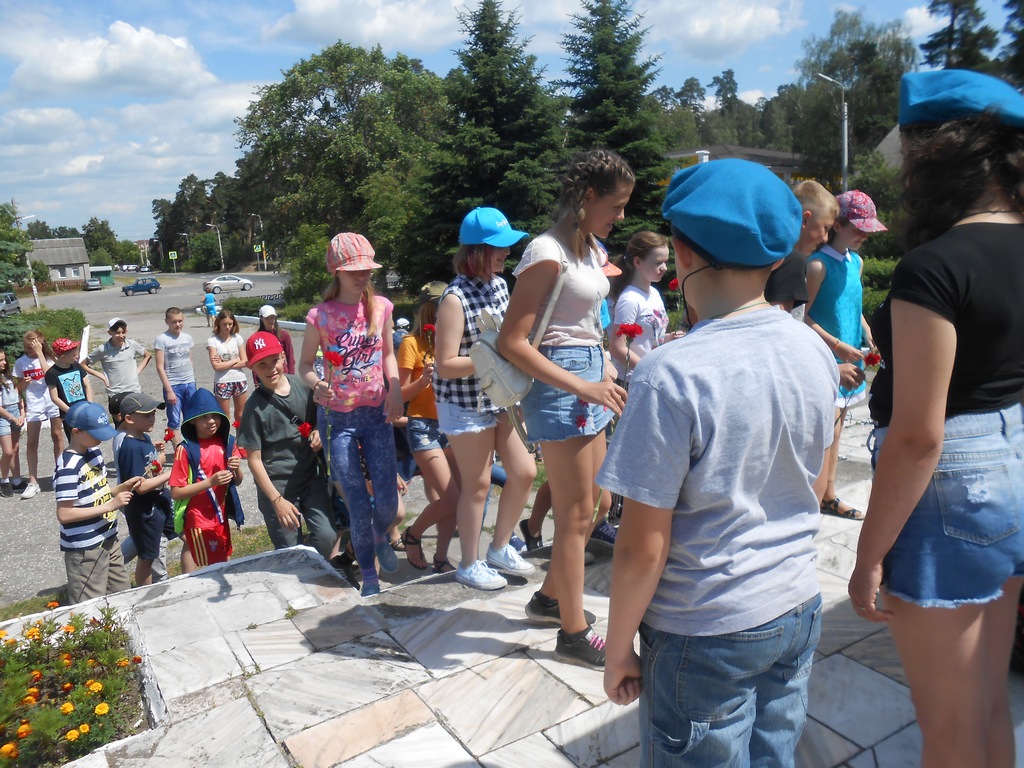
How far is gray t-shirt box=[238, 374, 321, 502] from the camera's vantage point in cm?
426

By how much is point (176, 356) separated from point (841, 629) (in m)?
7.67

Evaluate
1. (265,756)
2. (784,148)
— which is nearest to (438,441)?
(265,756)

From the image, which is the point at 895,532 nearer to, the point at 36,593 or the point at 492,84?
the point at 36,593

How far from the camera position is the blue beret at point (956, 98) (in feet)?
5.38

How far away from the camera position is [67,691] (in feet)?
9.92

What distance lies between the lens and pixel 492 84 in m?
19.8

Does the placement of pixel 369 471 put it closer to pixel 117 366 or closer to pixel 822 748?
pixel 822 748

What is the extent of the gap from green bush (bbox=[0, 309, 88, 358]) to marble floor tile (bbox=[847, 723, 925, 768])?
11365 millimetres

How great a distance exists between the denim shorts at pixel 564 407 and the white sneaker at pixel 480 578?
1.15m

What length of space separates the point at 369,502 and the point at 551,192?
55.2 ft

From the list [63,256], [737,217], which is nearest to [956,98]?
[737,217]

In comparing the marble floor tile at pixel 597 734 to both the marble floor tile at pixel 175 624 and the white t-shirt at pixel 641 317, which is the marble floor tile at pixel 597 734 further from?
the white t-shirt at pixel 641 317

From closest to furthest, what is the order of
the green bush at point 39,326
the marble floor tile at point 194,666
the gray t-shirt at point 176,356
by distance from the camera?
the marble floor tile at point 194,666 → the gray t-shirt at point 176,356 → the green bush at point 39,326

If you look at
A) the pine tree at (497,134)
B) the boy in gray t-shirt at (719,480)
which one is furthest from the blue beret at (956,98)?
the pine tree at (497,134)
